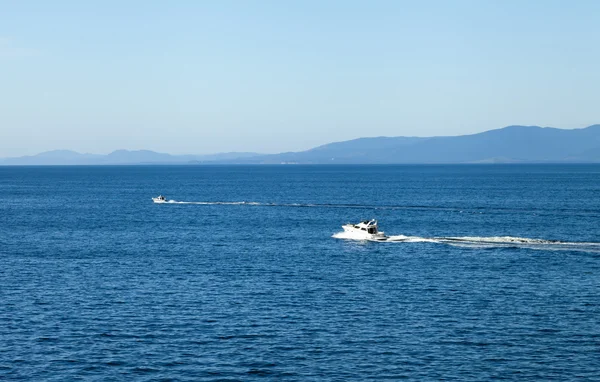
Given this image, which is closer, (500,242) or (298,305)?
(298,305)

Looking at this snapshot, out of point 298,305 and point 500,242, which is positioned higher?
point 500,242

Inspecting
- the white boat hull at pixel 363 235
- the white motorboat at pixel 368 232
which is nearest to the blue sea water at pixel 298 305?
the white boat hull at pixel 363 235

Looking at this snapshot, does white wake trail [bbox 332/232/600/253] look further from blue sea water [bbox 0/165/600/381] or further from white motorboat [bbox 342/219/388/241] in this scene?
white motorboat [bbox 342/219/388/241]

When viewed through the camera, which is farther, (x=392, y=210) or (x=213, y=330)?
(x=392, y=210)

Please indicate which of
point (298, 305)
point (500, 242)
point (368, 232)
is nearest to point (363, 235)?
point (368, 232)

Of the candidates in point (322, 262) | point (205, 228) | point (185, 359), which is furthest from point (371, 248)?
point (185, 359)

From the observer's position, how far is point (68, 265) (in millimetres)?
97750

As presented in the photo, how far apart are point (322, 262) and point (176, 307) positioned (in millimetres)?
30853

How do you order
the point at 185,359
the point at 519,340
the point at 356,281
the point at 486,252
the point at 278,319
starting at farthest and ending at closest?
1. the point at 486,252
2. the point at 356,281
3. the point at 278,319
4. the point at 519,340
5. the point at 185,359

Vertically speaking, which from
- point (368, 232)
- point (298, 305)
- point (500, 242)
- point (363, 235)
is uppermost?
point (368, 232)

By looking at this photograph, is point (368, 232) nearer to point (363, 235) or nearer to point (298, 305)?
point (363, 235)

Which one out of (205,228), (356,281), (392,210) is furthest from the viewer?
(392,210)

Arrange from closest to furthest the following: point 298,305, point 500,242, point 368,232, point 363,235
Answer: point 298,305, point 500,242, point 368,232, point 363,235

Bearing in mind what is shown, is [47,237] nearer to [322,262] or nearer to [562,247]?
[322,262]
